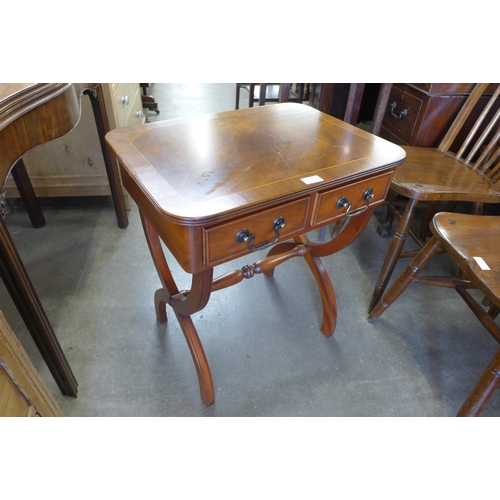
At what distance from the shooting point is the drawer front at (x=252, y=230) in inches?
30.1

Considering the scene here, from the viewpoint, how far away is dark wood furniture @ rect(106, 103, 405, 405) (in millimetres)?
752

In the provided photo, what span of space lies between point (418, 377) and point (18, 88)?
1.55 meters

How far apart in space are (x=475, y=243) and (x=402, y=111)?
0.96 meters

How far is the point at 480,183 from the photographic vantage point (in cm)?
138

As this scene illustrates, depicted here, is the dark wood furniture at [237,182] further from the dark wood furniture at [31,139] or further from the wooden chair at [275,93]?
the wooden chair at [275,93]

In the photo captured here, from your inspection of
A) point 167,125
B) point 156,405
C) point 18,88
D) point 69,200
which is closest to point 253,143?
point 167,125

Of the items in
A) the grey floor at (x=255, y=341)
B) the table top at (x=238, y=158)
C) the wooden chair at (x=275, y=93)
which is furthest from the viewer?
the wooden chair at (x=275, y=93)

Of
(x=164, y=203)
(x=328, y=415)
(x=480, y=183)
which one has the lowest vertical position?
(x=328, y=415)

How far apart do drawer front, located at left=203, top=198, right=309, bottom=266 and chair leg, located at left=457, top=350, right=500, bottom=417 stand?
2.16ft

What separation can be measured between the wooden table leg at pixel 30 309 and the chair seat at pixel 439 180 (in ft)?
4.08

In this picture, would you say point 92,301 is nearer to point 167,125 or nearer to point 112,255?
point 112,255

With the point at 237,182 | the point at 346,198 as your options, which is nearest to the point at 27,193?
the point at 237,182

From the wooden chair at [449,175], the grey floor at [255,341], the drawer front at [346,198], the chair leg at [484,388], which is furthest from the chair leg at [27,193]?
the chair leg at [484,388]

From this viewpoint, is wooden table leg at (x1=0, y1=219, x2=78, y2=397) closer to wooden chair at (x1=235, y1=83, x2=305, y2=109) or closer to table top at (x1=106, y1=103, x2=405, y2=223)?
table top at (x1=106, y1=103, x2=405, y2=223)
